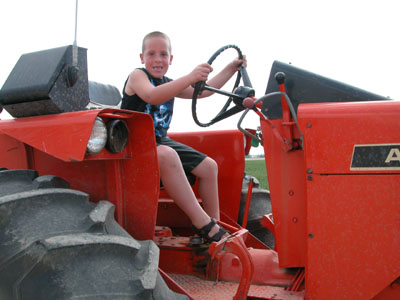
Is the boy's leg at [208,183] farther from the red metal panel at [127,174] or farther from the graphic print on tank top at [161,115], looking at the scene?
the red metal panel at [127,174]

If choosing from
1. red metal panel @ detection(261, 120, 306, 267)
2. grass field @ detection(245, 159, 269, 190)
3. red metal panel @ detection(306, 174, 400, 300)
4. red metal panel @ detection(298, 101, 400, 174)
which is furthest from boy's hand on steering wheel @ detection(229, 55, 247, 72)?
grass field @ detection(245, 159, 269, 190)

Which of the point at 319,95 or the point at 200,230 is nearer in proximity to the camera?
the point at 319,95

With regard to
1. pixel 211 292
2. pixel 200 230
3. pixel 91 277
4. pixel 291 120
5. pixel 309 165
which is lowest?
pixel 211 292

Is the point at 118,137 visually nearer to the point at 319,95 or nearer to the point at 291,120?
the point at 291,120

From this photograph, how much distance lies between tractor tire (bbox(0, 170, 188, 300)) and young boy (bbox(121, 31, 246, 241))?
2.12 feet

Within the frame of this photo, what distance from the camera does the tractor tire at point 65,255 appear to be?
1382mm

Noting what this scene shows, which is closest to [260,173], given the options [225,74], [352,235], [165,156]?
[225,74]

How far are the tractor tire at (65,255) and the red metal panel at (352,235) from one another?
67cm

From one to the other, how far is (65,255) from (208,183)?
52.0 inches

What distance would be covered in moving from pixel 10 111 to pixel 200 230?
1189 mm

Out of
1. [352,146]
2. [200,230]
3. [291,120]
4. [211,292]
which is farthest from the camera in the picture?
[200,230]

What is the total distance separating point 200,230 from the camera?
2.30 metres

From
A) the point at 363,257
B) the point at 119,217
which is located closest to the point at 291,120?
the point at 363,257

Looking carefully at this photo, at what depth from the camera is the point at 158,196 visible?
1.93 meters
